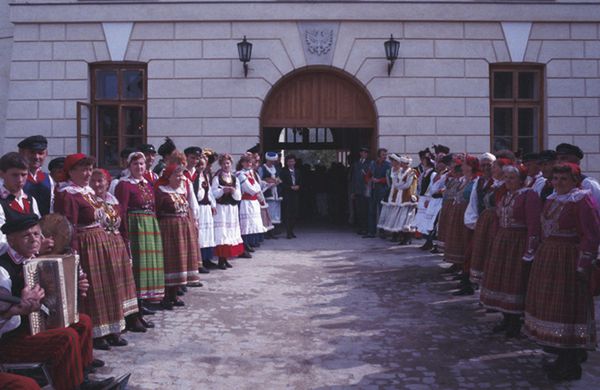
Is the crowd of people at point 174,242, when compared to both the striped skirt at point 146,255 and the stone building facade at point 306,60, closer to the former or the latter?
the striped skirt at point 146,255

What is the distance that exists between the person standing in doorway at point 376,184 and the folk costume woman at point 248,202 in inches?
120

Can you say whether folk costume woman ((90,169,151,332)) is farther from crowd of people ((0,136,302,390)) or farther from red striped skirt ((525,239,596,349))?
red striped skirt ((525,239,596,349))

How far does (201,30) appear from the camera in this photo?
44.2ft

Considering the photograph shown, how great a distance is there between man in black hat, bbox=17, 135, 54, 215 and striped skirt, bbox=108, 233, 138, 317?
68cm

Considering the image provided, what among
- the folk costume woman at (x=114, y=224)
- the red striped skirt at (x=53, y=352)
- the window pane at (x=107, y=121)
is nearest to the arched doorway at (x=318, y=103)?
the window pane at (x=107, y=121)

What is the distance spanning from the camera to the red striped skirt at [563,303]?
4855 mm

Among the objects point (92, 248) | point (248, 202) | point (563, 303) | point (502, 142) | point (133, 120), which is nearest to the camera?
point (563, 303)

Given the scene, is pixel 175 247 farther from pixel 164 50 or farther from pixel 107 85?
pixel 107 85

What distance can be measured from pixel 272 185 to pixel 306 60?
2.86 meters

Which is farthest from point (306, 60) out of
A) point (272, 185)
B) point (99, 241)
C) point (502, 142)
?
point (99, 241)

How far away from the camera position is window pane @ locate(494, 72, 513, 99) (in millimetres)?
13844

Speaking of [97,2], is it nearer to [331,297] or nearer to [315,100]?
[315,100]

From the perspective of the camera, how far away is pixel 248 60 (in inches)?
520

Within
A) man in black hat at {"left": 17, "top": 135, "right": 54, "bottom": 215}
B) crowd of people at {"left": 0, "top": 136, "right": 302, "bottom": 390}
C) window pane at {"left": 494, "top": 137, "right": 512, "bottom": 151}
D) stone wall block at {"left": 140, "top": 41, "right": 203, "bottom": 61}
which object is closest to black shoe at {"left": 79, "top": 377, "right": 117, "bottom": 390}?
crowd of people at {"left": 0, "top": 136, "right": 302, "bottom": 390}
